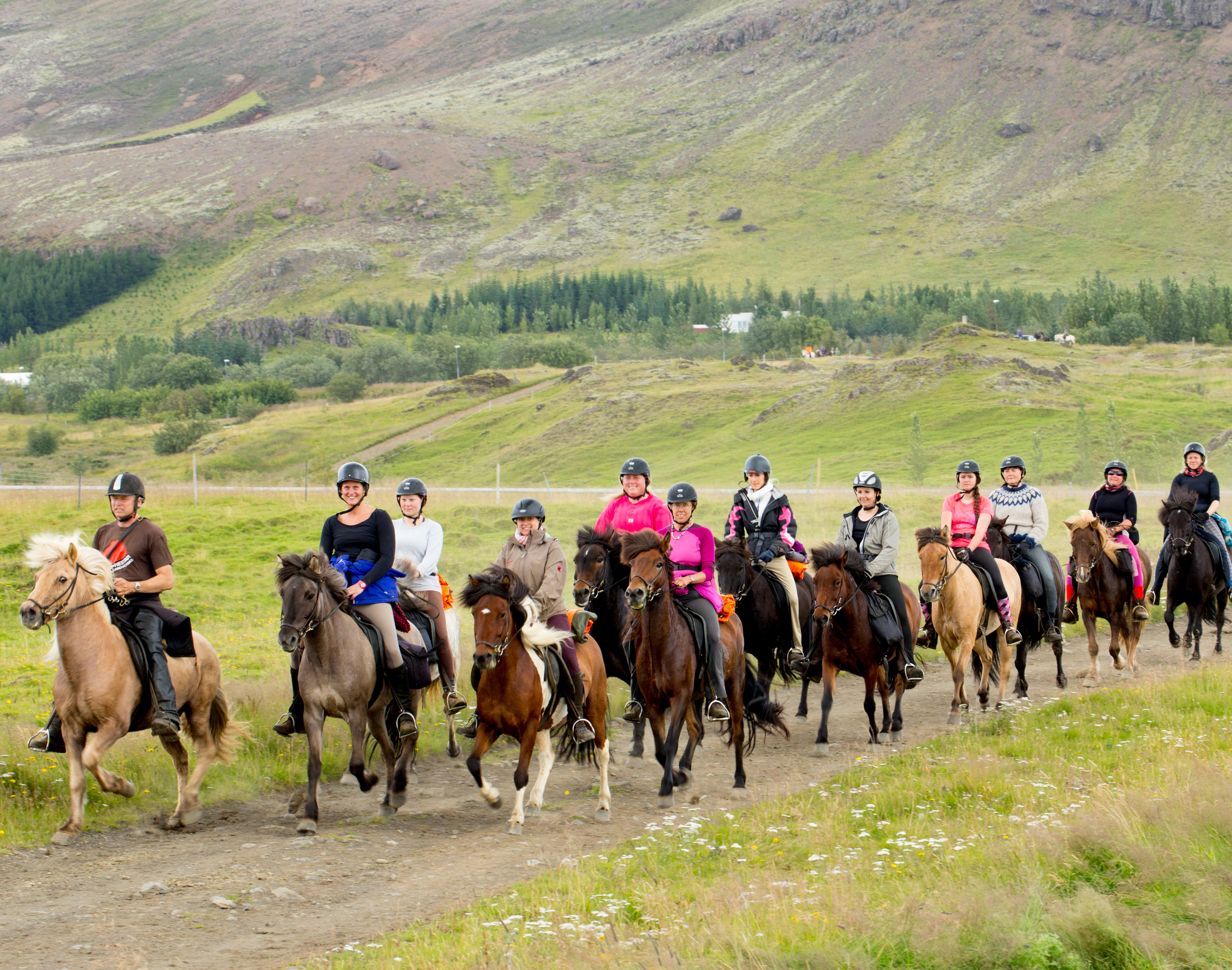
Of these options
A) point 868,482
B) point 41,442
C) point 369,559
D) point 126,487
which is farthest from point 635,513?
point 41,442

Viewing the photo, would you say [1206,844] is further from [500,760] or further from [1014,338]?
[1014,338]

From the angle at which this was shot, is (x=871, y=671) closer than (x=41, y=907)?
No

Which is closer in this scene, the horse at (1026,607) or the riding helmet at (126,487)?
the riding helmet at (126,487)

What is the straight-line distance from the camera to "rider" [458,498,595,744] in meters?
10.7

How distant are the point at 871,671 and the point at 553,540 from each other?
4894mm

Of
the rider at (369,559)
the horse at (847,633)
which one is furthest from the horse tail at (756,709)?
the rider at (369,559)

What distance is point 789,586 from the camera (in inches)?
562

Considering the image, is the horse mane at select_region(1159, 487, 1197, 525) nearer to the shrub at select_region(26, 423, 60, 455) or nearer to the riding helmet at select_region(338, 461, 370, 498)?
the riding helmet at select_region(338, 461, 370, 498)

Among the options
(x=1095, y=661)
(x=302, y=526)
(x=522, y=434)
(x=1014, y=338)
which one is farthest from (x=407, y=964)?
(x=1014, y=338)

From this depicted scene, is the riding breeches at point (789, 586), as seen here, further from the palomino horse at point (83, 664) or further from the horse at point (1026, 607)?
the palomino horse at point (83, 664)

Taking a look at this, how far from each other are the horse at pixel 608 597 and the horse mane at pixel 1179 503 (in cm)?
1017

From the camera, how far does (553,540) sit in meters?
11.1

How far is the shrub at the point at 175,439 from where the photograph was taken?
89.6 meters

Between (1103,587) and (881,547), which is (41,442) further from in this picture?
(881,547)
